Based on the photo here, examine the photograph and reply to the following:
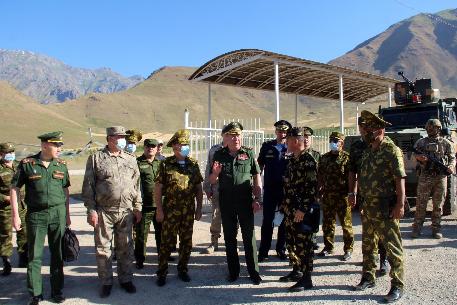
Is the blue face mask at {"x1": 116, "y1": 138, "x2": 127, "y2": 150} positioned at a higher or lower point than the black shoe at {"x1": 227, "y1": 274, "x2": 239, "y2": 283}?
higher

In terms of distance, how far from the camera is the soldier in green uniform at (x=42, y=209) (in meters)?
4.34

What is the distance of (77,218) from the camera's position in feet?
31.1

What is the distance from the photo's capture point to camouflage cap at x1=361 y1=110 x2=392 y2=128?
4258mm

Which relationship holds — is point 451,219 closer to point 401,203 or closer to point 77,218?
point 401,203

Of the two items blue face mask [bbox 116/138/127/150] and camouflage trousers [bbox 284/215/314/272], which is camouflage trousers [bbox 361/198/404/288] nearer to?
camouflage trousers [bbox 284/215/314/272]

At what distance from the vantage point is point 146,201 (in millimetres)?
5770

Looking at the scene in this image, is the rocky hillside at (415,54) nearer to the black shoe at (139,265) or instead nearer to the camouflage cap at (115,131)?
the black shoe at (139,265)

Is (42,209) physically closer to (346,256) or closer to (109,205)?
(109,205)

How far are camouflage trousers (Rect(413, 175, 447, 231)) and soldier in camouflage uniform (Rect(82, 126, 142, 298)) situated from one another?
4.21 meters

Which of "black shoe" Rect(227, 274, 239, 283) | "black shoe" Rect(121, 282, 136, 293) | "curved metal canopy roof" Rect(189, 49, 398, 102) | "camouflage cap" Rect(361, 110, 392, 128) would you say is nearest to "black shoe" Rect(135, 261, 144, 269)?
"black shoe" Rect(121, 282, 136, 293)

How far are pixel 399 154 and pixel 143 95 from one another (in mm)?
131650

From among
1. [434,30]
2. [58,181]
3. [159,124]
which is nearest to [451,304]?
[58,181]

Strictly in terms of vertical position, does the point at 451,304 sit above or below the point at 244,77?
below

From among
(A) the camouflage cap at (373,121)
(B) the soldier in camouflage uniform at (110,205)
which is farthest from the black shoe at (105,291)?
(A) the camouflage cap at (373,121)
